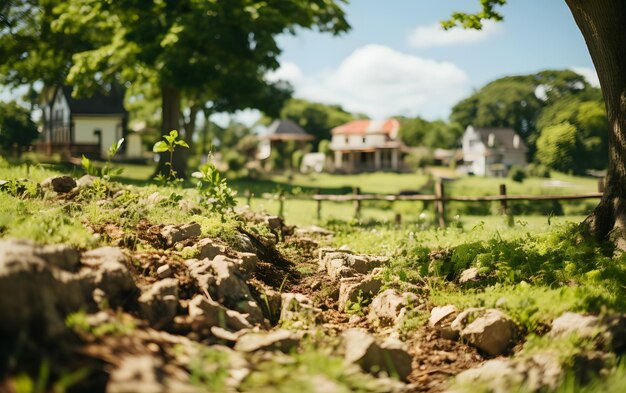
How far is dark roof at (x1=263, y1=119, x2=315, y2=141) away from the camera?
6375 centimetres

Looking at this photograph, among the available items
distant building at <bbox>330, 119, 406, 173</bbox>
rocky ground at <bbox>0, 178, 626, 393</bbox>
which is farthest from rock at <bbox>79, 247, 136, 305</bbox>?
distant building at <bbox>330, 119, 406, 173</bbox>

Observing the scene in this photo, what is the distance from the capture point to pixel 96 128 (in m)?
47.2

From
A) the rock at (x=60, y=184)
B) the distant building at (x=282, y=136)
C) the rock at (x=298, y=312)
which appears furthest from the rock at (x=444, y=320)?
the distant building at (x=282, y=136)

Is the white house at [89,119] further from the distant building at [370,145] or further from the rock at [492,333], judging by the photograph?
the rock at [492,333]

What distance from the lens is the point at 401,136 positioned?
230 feet

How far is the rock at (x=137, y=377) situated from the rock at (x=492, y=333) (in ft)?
10.2

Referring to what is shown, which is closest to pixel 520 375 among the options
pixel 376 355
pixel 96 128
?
pixel 376 355

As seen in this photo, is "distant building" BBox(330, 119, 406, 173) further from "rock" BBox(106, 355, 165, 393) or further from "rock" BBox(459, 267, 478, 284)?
"rock" BBox(106, 355, 165, 393)

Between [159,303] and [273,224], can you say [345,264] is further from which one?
[159,303]

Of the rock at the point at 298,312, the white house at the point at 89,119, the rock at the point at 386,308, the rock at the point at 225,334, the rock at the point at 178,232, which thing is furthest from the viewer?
the white house at the point at 89,119

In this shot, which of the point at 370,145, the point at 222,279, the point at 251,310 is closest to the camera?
the point at 251,310

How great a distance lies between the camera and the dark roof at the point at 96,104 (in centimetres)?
4688

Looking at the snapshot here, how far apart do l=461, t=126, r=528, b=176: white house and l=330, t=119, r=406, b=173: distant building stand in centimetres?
1333

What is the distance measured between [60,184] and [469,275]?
241 inches
